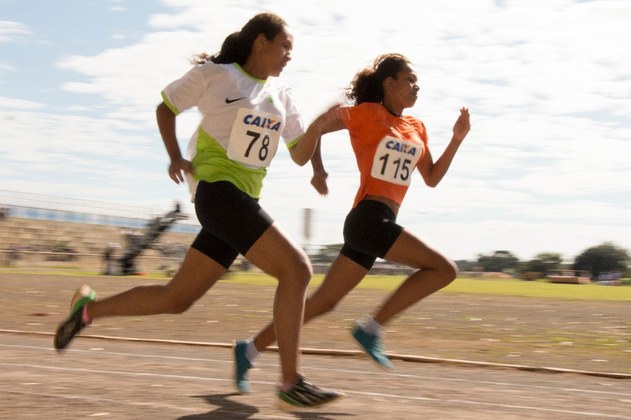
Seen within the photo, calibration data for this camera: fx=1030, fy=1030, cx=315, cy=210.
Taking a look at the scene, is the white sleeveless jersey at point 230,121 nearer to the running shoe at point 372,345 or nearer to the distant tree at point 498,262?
the running shoe at point 372,345

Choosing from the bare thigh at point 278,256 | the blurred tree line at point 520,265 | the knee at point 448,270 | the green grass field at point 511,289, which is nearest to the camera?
the bare thigh at point 278,256

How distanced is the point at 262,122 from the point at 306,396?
1.47 m

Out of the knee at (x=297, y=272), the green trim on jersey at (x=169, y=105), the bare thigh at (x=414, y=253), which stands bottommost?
the knee at (x=297, y=272)

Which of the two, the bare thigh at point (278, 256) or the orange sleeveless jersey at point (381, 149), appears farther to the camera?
the orange sleeveless jersey at point (381, 149)

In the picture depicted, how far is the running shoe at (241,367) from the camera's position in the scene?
18.2 ft

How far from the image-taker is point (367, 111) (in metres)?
6.39

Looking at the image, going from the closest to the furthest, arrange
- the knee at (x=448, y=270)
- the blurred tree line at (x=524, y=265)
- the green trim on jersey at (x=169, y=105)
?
the green trim on jersey at (x=169, y=105)
the knee at (x=448, y=270)
the blurred tree line at (x=524, y=265)

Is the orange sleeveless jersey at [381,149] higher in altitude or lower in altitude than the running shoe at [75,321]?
higher

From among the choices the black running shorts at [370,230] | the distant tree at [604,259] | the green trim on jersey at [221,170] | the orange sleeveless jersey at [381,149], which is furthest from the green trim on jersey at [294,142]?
the distant tree at [604,259]

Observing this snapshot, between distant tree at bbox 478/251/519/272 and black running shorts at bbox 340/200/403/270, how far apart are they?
53.6m

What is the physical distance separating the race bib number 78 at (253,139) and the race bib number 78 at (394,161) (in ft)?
3.07

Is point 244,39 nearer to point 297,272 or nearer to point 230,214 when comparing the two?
point 230,214

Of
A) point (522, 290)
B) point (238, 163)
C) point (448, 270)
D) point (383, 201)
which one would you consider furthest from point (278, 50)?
point (522, 290)

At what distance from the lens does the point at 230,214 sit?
5.10 m
